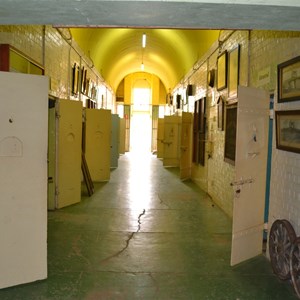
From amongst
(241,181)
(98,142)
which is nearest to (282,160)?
(241,181)

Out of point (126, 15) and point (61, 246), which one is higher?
point (126, 15)

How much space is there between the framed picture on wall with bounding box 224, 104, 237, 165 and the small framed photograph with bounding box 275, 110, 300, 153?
187 centimetres

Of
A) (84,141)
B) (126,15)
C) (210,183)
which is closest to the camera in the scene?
(126,15)

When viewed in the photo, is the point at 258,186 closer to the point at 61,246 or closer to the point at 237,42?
the point at 61,246

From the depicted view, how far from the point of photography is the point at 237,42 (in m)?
6.16

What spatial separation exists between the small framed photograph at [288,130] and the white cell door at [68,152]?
3987mm

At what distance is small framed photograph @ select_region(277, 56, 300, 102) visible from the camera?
362cm

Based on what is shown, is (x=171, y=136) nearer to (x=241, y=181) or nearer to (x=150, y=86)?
(x=150, y=86)

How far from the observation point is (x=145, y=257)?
4.32 m

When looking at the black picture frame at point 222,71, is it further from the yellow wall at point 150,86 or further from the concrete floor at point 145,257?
the yellow wall at point 150,86

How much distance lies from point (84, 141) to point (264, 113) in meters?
6.26

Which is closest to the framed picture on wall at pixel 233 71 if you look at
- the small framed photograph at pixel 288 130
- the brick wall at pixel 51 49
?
the small framed photograph at pixel 288 130

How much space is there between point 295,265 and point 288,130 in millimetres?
1353

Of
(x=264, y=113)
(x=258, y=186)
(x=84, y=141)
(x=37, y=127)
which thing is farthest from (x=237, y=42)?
(x=84, y=141)
